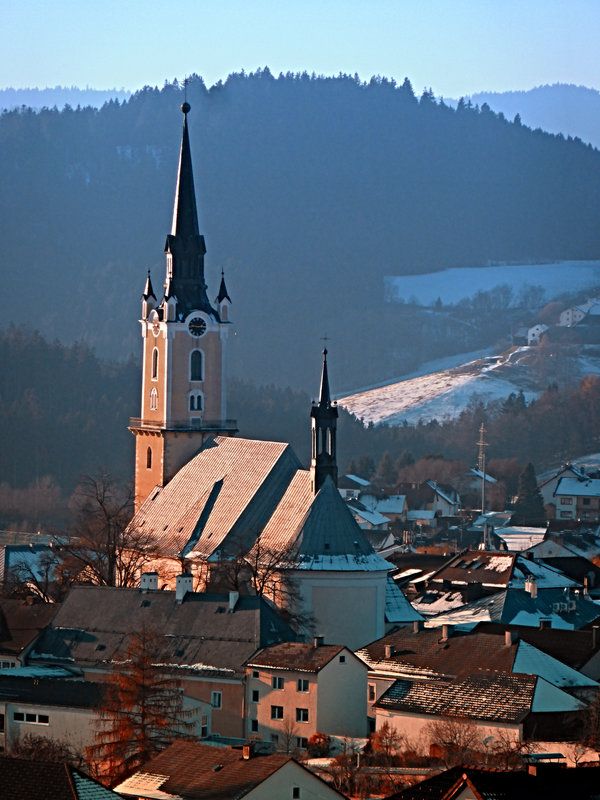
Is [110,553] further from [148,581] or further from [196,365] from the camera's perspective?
[196,365]

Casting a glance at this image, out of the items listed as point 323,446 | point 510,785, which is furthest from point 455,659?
point 510,785

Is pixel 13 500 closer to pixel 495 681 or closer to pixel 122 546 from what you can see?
pixel 122 546

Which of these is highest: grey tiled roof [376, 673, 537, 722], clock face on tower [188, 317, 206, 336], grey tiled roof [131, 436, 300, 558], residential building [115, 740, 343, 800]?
clock face on tower [188, 317, 206, 336]

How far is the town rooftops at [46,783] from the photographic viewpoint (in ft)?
150

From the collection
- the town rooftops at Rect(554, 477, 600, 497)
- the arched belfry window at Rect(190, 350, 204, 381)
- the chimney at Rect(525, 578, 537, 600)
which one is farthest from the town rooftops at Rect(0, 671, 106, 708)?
the town rooftops at Rect(554, 477, 600, 497)

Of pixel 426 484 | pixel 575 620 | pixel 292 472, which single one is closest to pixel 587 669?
pixel 575 620

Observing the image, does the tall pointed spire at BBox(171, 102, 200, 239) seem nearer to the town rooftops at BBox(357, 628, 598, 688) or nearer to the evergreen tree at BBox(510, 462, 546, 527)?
the town rooftops at BBox(357, 628, 598, 688)

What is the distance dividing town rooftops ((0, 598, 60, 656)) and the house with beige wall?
846 centimetres

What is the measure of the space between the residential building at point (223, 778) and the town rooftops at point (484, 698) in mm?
11004

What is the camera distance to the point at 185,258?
104m

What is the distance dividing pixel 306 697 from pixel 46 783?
2350 centimetres

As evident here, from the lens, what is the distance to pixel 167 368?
336 feet

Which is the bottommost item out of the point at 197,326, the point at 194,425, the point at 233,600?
the point at 233,600

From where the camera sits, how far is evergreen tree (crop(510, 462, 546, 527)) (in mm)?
156750
